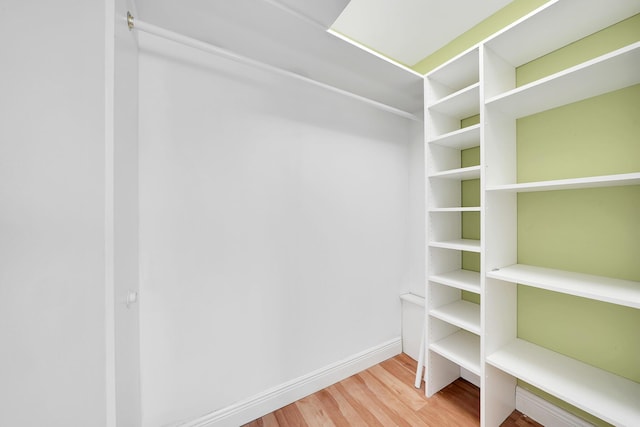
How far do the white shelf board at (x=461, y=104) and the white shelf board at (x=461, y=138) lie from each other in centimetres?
18

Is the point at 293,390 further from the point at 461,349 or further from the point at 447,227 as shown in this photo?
the point at 447,227

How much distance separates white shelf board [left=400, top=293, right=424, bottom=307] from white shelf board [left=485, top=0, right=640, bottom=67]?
1797mm

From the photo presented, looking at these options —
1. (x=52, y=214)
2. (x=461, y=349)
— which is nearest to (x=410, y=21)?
(x=52, y=214)

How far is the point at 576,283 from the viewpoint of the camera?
1.02 m

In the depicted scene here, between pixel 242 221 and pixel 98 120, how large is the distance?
80 cm

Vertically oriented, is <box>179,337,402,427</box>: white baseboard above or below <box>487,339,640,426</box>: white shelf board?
below

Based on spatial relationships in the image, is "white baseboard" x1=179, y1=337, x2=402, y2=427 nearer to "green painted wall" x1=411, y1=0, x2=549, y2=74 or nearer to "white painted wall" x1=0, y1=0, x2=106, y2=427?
"white painted wall" x1=0, y1=0, x2=106, y2=427

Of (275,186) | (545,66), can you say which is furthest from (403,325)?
(545,66)

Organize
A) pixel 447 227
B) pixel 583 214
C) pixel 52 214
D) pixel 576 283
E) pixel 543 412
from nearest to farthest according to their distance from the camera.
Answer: pixel 52 214 → pixel 576 283 → pixel 583 214 → pixel 543 412 → pixel 447 227

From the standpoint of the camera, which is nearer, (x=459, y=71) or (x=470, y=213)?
(x=459, y=71)

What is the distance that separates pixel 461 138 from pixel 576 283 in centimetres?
95

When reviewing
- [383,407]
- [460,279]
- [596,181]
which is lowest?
[383,407]

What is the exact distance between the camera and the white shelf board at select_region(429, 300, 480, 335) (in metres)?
1.30

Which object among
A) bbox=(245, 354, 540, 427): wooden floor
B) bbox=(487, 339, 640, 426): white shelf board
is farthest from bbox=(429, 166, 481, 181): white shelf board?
bbox=(245, 354, 540, 427): wooden floor
